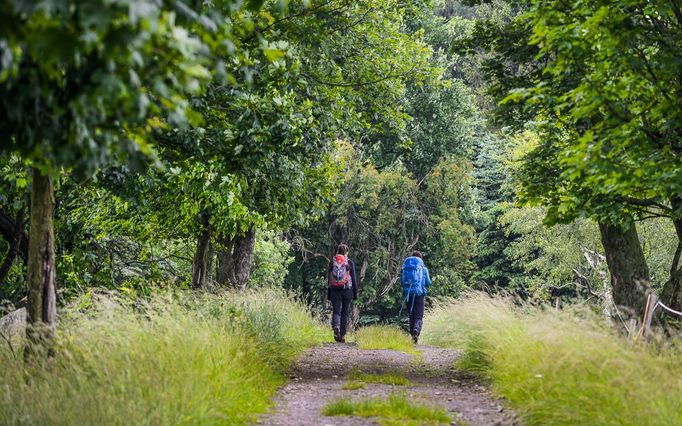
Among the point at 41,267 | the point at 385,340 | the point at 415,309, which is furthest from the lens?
the point at 415,309

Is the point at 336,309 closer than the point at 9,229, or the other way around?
the point at 9,229

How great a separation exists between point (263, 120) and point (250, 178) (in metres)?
2.19

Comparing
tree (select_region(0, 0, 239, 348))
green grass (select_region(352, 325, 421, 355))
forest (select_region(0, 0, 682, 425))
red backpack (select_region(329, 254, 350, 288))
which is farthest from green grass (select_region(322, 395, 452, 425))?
red backpack (select_region(329, 254, 350, 288))

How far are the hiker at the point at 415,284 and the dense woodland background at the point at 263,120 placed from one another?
2323 millimetres

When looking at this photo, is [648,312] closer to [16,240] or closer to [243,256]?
[16,240]

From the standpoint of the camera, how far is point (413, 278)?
1529 centimetres

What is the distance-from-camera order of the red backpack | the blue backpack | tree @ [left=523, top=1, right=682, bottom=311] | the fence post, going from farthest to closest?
the red backpack, the blue backpack, the fence post, tree @ [left=523, top=1, right=682, bottom=311]

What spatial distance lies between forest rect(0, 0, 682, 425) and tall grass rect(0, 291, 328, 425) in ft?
0.10

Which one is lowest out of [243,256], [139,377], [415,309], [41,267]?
[415,309]

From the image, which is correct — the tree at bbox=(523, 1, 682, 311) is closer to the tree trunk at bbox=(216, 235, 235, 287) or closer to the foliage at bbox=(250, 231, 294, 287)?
the tree trunk at bbox=(216, 235, 235, 287)

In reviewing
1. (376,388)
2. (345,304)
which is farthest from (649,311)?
(345,304)

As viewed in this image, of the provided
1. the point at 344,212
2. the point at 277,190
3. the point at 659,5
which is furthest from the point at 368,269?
the point at 659,5

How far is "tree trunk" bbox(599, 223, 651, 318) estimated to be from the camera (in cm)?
1262

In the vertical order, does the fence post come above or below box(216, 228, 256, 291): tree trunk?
below
